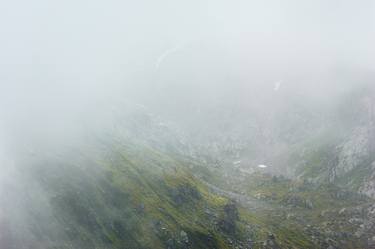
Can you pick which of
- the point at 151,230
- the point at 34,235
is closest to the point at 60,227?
the point at 34,235

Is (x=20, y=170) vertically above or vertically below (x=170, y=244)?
above

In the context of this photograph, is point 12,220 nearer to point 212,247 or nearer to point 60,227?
point 60,227

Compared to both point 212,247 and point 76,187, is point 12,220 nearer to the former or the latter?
point 76,187

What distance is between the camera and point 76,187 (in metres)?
196

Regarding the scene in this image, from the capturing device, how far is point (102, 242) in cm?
16888

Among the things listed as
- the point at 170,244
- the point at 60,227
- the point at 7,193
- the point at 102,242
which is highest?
the point at 7,193

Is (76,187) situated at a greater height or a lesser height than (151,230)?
greater

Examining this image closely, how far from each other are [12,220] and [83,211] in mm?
32629

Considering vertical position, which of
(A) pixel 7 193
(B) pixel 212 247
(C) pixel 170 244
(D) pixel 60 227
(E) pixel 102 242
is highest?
(A) pixel 7 193

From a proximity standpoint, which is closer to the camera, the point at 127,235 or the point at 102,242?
the point at 102,242

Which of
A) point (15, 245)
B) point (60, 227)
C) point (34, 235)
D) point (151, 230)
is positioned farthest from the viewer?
point (151, 230)

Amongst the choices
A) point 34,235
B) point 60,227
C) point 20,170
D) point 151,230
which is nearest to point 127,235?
point 151,230

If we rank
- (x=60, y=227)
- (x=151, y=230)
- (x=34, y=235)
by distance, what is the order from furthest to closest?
(x=151, y=230)
(x=60, y=227)
(x=34, y=235)

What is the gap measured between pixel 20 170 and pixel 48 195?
70.4 ft
